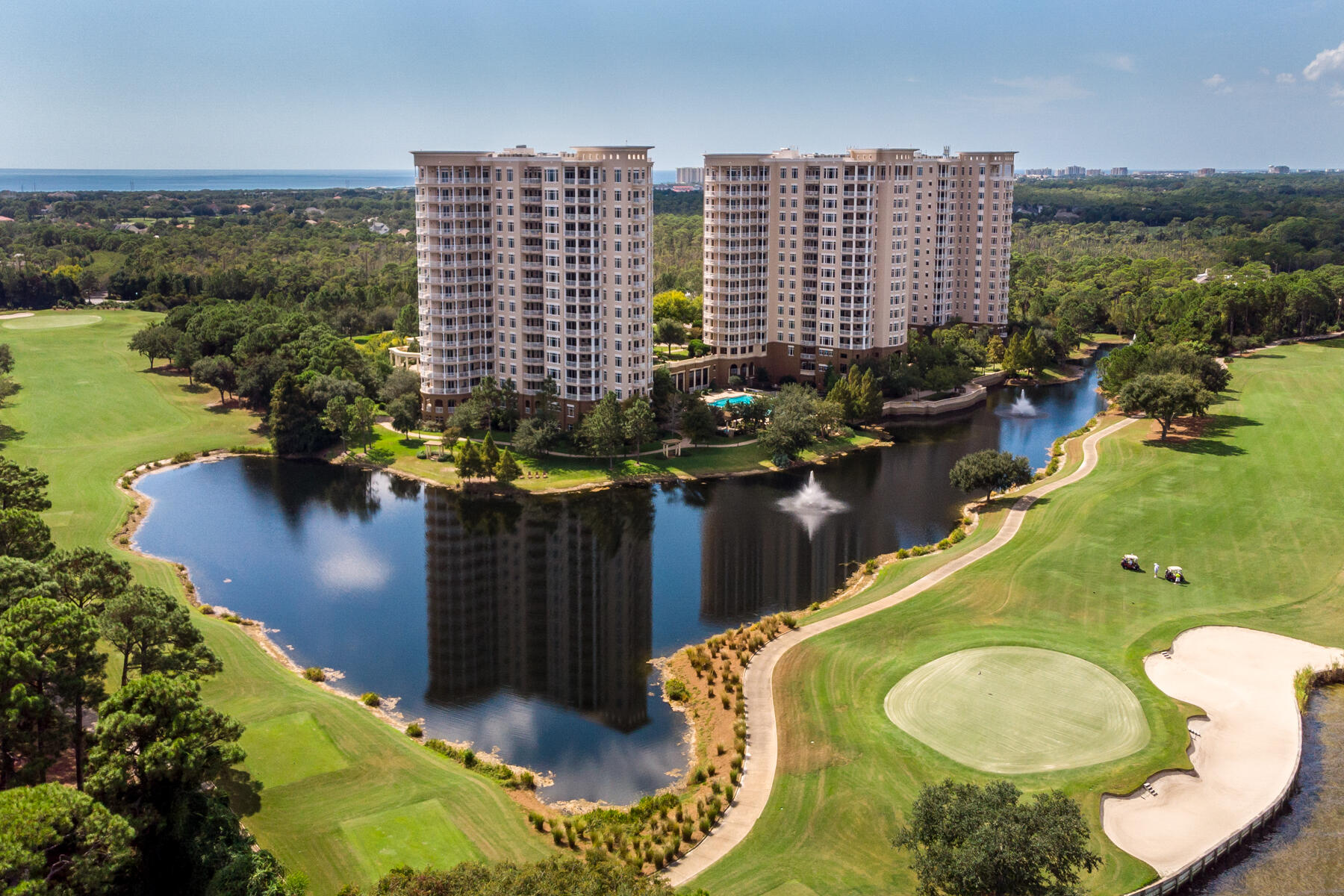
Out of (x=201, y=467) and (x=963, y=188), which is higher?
(x=963, y=188)

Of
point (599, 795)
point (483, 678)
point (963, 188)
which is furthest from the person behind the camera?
point (963, 188)

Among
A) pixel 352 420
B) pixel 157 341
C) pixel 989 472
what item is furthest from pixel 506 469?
pixel 157 341

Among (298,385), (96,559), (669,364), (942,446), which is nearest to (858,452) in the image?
(942,446)

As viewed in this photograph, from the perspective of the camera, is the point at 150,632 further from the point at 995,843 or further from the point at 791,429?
the point at 791,429

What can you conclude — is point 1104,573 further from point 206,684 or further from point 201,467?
point 201,467

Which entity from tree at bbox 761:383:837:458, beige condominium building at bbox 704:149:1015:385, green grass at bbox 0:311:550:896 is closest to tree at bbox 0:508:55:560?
green grass at bbox 0:311:550:896
